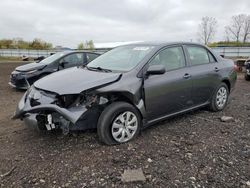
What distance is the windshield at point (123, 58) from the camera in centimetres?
387

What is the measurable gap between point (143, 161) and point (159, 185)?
500 mm

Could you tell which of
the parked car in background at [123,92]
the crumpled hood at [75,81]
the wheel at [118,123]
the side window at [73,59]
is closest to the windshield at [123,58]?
the parked car in background at [123,92]

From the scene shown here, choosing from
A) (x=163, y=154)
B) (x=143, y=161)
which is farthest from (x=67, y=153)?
(x=163, y=154)

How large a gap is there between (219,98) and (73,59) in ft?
16.7

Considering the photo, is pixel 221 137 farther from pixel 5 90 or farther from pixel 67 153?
pixel 5 90

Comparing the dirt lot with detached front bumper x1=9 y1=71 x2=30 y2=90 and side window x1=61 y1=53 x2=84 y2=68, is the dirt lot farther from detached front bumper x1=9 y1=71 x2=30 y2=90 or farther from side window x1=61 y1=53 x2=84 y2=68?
side window x1=61 y1=53 x2=84 y2=68

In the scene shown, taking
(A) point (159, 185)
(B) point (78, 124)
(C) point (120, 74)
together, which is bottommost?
(A) point (159, 185)

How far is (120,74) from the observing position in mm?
3568

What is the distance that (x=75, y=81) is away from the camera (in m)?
3.41

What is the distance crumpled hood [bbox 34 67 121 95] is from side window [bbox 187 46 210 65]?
172 centimetres

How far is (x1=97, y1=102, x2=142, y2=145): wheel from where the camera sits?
3.29 m

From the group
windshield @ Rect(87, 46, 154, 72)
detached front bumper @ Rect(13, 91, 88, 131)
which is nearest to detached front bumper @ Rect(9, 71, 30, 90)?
windshield @ Rect(87, 46, 154, 72)

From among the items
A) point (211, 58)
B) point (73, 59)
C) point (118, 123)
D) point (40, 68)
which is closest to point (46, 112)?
point (118, 123)

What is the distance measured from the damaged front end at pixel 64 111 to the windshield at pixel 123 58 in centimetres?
80
